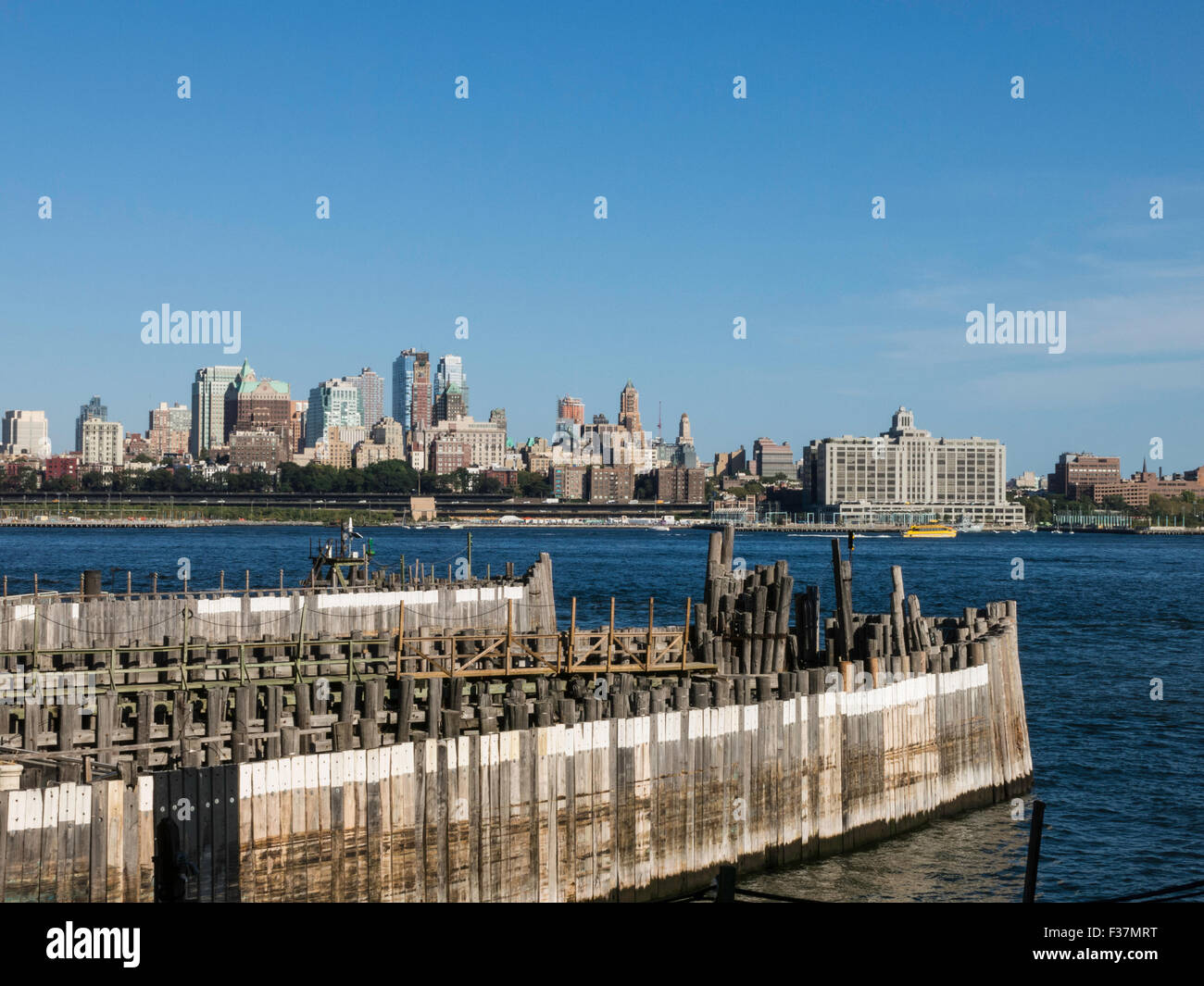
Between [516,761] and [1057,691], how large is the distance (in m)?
31.7

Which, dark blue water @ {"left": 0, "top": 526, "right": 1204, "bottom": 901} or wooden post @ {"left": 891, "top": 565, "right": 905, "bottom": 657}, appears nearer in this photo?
dark blue water @ {"left": 0, "top": 526, "right": 1204, "bottom": 901}

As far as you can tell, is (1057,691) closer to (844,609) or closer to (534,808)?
(844,609)

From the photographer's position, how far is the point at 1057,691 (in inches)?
1716

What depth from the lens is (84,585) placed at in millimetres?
31734

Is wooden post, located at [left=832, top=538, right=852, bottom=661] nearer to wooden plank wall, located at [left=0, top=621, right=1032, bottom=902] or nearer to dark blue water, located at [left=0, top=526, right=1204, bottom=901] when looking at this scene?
wooden plank wall, located at [left=0, top=621, right=1032, bottom=902]

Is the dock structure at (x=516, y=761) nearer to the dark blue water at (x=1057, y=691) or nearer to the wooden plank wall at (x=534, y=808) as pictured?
the wooden plank wall at (x=534, y=808)

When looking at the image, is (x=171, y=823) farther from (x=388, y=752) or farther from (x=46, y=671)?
(x=46, y=671)

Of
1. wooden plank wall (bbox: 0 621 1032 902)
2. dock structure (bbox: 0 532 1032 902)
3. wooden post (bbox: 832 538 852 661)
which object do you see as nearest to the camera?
wooden plank wall (bbox: 0 621 1032 902)

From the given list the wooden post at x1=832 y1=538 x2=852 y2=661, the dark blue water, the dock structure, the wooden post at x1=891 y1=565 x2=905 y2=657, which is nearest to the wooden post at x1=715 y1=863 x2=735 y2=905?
the dock structure

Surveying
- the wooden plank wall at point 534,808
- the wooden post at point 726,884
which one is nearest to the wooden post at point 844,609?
the wooden plank wall at point 534,808

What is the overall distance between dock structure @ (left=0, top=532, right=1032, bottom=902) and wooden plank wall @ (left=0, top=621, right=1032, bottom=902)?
26 millimetres

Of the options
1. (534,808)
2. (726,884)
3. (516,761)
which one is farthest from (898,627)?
(726,884)

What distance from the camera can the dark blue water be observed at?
2173cm

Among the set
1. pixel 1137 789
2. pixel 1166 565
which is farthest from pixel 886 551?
pixel 1137 789
